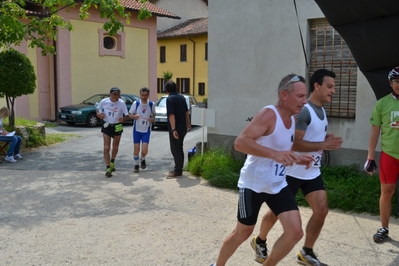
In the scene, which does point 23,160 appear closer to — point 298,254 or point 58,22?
point 58,22

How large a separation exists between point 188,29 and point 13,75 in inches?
A: 1071

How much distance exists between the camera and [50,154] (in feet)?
38.2

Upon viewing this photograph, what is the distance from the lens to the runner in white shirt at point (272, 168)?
3.45 metres

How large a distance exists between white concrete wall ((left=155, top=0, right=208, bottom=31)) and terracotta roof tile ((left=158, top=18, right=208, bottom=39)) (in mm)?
956

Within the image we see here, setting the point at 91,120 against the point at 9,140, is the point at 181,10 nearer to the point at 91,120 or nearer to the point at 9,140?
the point at 91,120

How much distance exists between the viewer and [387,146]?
16.1ft

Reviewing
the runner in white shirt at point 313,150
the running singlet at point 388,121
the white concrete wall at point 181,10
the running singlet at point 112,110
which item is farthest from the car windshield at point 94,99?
the white concrete wall at point 181,10

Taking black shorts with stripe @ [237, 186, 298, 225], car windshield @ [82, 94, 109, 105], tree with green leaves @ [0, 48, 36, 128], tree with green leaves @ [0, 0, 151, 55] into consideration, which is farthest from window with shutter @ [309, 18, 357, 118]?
car windshield @ [82, 94, 109, 105]

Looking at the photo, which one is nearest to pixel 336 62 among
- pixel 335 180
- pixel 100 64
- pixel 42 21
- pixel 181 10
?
pixel 335 180

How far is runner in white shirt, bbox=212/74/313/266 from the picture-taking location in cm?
345

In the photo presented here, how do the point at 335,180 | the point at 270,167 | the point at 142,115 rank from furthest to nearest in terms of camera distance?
the point at 142,115, the point at 335,180, the point at 270,167

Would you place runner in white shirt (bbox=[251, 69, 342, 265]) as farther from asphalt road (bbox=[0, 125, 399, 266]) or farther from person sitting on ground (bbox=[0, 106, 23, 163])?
person sitting on ground (bbox=[0, 106, 23, 163])

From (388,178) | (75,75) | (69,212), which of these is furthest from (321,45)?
(75,75)

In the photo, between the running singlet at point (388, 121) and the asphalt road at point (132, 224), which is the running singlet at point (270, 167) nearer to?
the asphalt road at point (132, 224)
